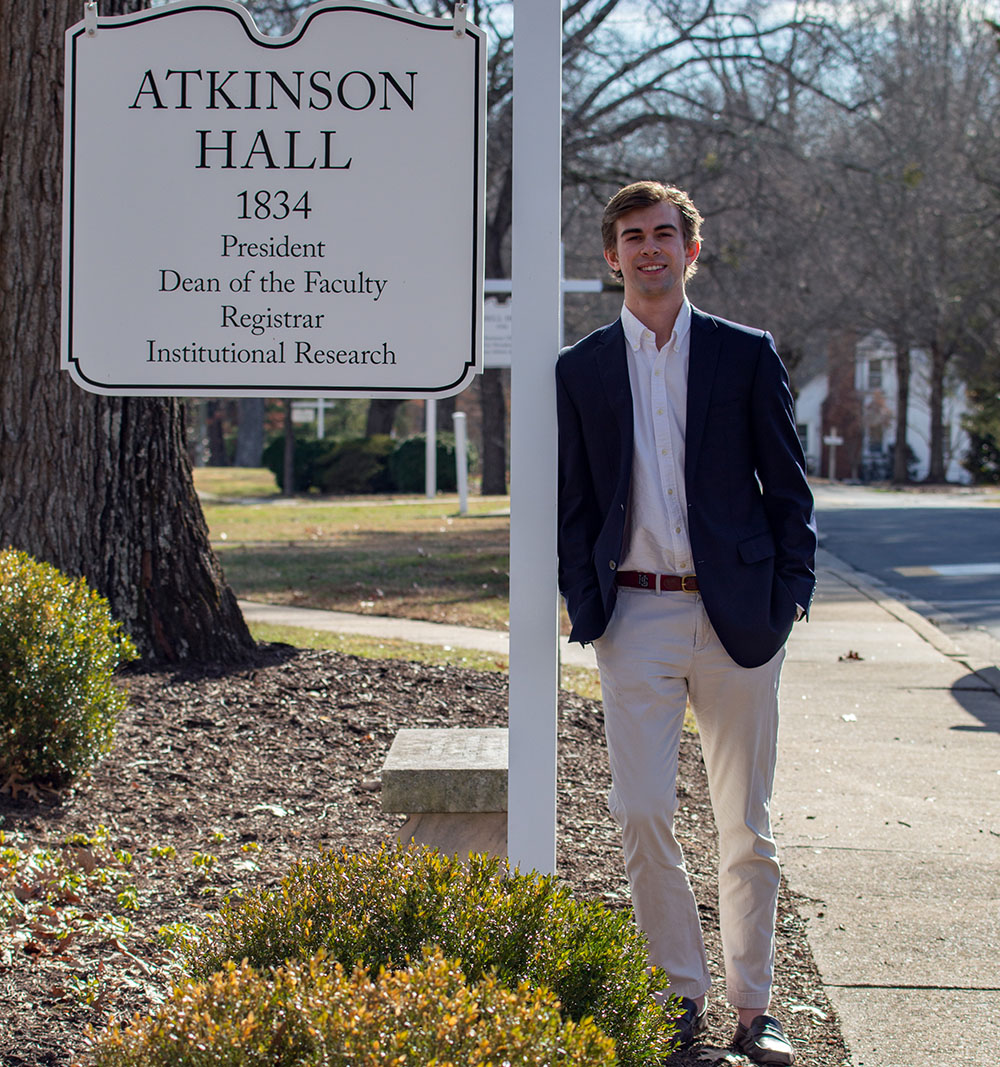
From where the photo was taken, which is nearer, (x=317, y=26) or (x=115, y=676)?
(x=317, y=26)

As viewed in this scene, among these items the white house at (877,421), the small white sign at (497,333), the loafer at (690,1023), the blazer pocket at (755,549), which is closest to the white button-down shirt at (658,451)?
the blazer pocket at (755,549)

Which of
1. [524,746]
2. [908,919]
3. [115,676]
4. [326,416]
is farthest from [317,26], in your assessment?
[326,416]

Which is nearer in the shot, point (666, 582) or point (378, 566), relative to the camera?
point (666, 582)

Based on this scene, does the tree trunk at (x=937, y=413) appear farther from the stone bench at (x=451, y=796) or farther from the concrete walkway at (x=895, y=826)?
the stone bench at (x=451, y=796)

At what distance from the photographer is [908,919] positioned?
398cm

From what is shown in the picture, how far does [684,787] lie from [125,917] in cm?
253

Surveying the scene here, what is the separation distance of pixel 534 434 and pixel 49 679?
2.49 m

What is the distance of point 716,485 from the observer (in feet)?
9.48

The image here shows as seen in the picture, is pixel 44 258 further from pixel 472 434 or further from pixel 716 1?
pixel 472 434

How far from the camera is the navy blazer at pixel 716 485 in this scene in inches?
112

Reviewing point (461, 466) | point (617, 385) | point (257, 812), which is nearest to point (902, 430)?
point (461, 466)

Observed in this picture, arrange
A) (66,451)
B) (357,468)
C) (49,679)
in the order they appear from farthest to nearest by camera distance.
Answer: (357,468)
(66,451)
(49,679)

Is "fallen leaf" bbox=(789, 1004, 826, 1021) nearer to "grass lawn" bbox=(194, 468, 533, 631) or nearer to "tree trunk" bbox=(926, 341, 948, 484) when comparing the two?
"grass lawn" bbox=(194, 468, 533, 631)

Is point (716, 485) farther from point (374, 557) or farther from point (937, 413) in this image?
point (937, 413)
